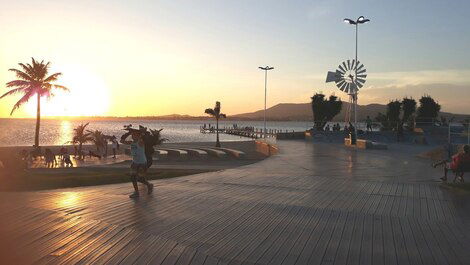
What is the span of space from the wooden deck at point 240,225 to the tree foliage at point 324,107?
43.9 meters

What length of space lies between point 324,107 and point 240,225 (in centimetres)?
4970

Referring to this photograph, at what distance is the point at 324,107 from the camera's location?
180ft

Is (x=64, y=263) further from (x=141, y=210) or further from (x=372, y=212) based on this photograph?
(x=372, y=212)

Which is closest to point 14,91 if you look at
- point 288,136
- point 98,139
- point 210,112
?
point 98,139

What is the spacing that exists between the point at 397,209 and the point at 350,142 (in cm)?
2310

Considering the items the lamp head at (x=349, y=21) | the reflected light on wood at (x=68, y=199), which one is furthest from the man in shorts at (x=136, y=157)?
the lamp head at (x=349, y=21)

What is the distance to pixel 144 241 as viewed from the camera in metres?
5.78

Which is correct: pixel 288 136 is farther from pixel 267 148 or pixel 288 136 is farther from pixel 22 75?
pixel 22 75

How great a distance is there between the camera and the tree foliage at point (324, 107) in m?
54.8

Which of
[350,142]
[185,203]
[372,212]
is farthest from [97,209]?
[350,142]

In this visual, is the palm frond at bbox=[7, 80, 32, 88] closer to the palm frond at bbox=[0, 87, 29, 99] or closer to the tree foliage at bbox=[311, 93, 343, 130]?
the palm frond at bbox=[0, 87, 29, 99]

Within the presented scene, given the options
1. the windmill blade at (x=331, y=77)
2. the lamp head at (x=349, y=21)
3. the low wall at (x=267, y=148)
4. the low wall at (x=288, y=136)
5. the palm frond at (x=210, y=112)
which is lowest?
the low wall at (x=267, y=148)

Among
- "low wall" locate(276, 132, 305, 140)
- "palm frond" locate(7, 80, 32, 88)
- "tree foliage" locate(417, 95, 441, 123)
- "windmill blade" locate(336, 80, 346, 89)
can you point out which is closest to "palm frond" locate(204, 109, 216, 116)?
"low wall" locate(276, 132, 305, 140)

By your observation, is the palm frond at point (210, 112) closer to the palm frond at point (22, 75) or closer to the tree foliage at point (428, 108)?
the palm frond at point (22, 75)
